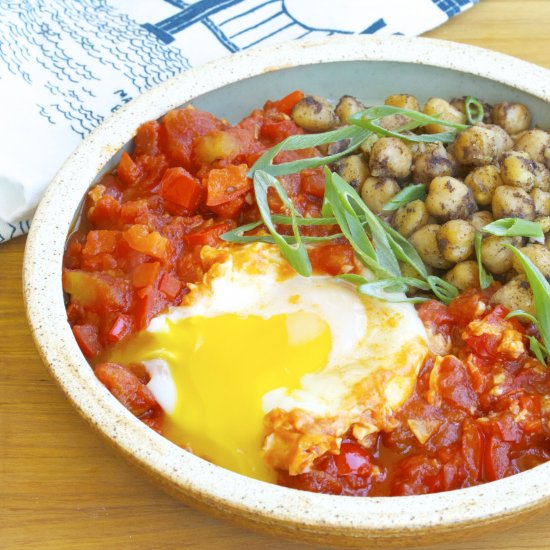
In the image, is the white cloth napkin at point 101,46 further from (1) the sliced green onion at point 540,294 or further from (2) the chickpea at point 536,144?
(1) the sliced green onion at point 540,294

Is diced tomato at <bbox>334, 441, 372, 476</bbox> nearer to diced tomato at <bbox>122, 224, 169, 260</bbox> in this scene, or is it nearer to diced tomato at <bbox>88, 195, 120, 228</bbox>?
diced tomato at <bbox>122, 224, 169, 260</bbox>

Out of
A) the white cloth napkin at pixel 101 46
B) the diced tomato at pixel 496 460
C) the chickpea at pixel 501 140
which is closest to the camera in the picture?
the diced tomato at pixel 496 460

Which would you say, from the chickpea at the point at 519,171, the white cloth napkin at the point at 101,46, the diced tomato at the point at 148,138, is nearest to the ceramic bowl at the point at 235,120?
the diced tomato at the point at 148,138

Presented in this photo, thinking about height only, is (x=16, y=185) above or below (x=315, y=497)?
above

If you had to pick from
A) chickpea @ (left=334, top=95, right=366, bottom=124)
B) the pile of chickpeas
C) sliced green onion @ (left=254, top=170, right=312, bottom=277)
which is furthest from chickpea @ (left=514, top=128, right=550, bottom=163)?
sliced green onion @ (left=254, top=170, right=312, bottom=277)

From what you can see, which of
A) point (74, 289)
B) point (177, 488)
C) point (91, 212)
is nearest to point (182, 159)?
point (91, 212)

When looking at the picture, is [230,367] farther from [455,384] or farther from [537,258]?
[537,258]

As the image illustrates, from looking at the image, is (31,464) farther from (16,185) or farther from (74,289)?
(16,185)
